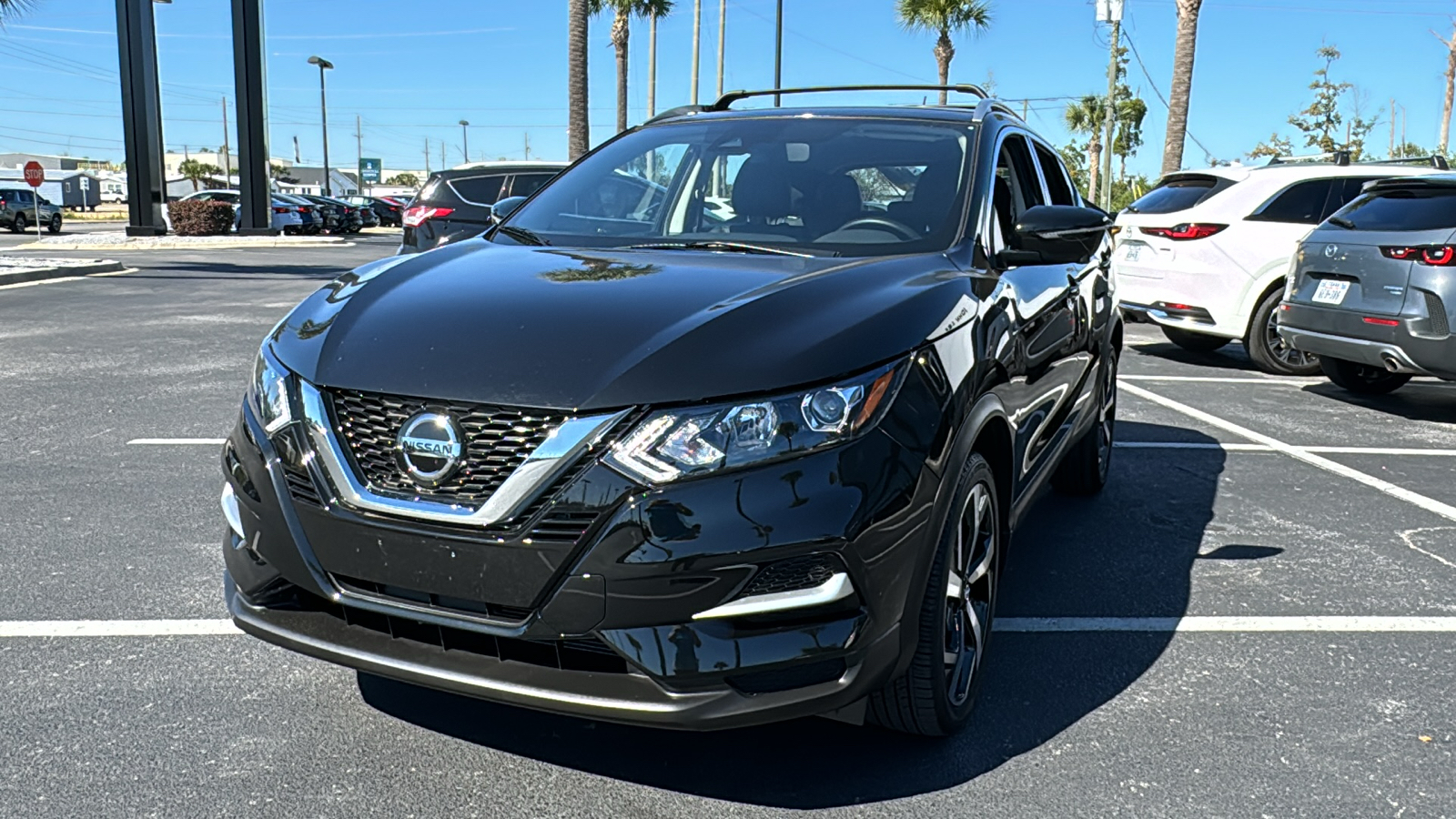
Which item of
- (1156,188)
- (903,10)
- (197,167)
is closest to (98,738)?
(1156,188)

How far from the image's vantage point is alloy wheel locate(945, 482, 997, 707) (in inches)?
121

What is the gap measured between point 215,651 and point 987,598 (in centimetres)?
226

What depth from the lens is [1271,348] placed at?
10.4 metres

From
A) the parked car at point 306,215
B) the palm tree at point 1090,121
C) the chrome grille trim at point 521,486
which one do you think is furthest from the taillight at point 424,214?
the palm tree at point 1090,121

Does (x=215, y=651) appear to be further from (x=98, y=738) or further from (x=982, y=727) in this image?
(x=982, y=727)

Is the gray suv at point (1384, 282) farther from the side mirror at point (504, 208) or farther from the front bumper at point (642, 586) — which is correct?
the front bumper at point (642, 586)

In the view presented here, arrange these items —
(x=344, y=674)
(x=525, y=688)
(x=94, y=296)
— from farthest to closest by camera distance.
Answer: (x=94, y=296)
(x=344, y=674)
(x=525, y=688)

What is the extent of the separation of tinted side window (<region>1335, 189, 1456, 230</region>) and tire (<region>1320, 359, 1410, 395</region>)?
1.38m

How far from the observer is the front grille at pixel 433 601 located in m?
2.51

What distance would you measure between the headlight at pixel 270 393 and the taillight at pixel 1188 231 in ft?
29.6

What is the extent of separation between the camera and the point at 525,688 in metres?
2.52

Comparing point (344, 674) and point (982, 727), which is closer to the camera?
point (982, 727)

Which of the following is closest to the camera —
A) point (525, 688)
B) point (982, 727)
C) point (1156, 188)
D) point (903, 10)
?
point (525, 688)

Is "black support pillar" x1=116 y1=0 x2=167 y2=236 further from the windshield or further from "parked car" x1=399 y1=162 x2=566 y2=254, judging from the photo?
the windshield
